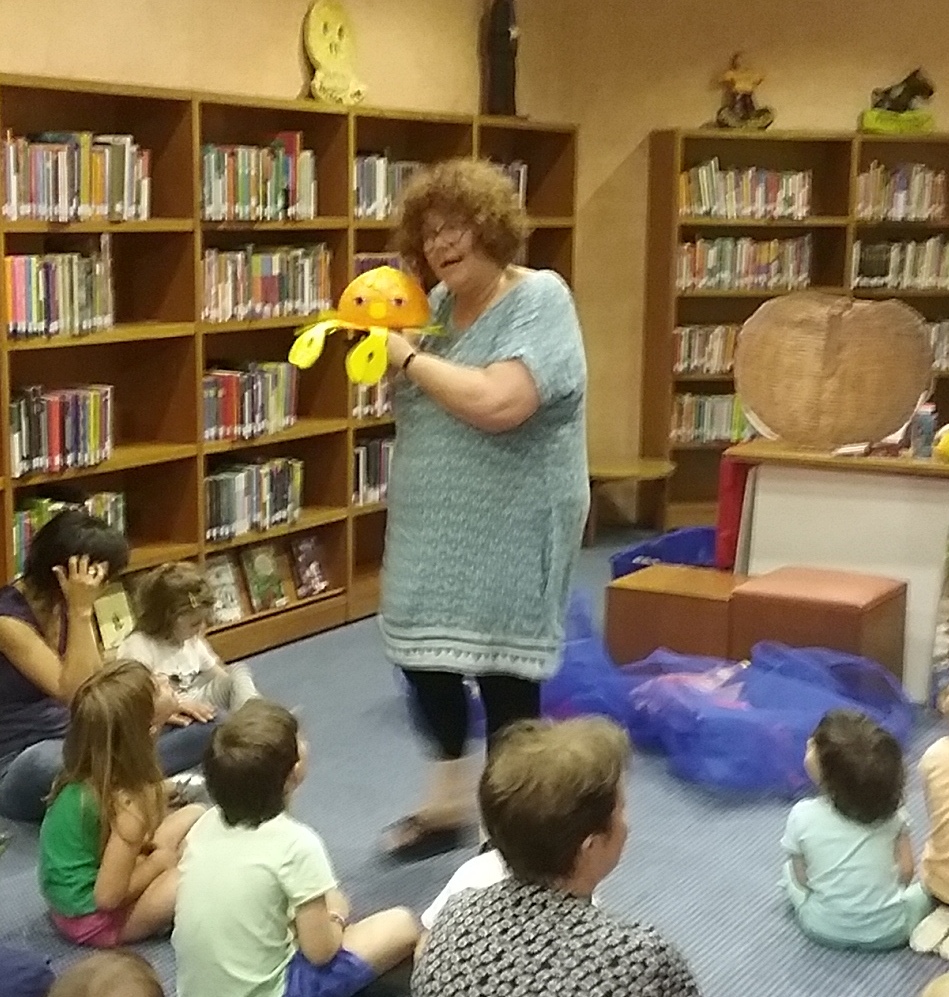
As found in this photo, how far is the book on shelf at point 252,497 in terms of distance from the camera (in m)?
4.56

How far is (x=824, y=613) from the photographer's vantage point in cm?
384

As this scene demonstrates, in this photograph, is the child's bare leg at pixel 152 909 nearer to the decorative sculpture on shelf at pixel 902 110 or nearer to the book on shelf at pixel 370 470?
the book on shelf at pixel 370 470

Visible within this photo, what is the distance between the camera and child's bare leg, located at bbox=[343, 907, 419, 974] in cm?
240

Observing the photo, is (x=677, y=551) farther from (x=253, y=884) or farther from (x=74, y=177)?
(x=253, y=884)

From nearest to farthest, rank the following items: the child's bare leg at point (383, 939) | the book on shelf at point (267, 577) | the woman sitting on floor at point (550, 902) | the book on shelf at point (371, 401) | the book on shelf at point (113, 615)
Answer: the woman sitting on floor at point (550, 902) → the child's bare leg at point (383, 939) → the book on shelf at point (113, 615) → the book on shelf at point (267, 577) → the book on shelf at point (371, 401)

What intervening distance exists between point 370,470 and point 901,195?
105 inches

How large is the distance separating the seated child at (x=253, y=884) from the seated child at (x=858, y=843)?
3.13 feet

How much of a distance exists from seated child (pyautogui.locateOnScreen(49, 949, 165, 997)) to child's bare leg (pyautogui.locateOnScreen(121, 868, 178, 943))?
912 mm

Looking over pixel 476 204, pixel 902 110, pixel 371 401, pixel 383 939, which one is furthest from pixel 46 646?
pixel 902 110

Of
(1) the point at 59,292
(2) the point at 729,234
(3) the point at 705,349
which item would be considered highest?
(2) the point at 729,234

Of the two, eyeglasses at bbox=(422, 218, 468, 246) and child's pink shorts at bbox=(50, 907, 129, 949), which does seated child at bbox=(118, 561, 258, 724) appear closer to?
child's pink shorts at bbox=(50, 907, 129, 949)

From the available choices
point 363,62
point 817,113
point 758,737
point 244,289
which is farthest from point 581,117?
point 758,737

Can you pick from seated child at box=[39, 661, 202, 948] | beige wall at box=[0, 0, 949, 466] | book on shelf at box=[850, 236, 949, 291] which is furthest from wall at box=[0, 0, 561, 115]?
seated child at box=[39, 661, 202, 948]

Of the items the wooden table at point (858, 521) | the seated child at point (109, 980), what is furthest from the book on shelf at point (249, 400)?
the seated child at point (109, 980)
